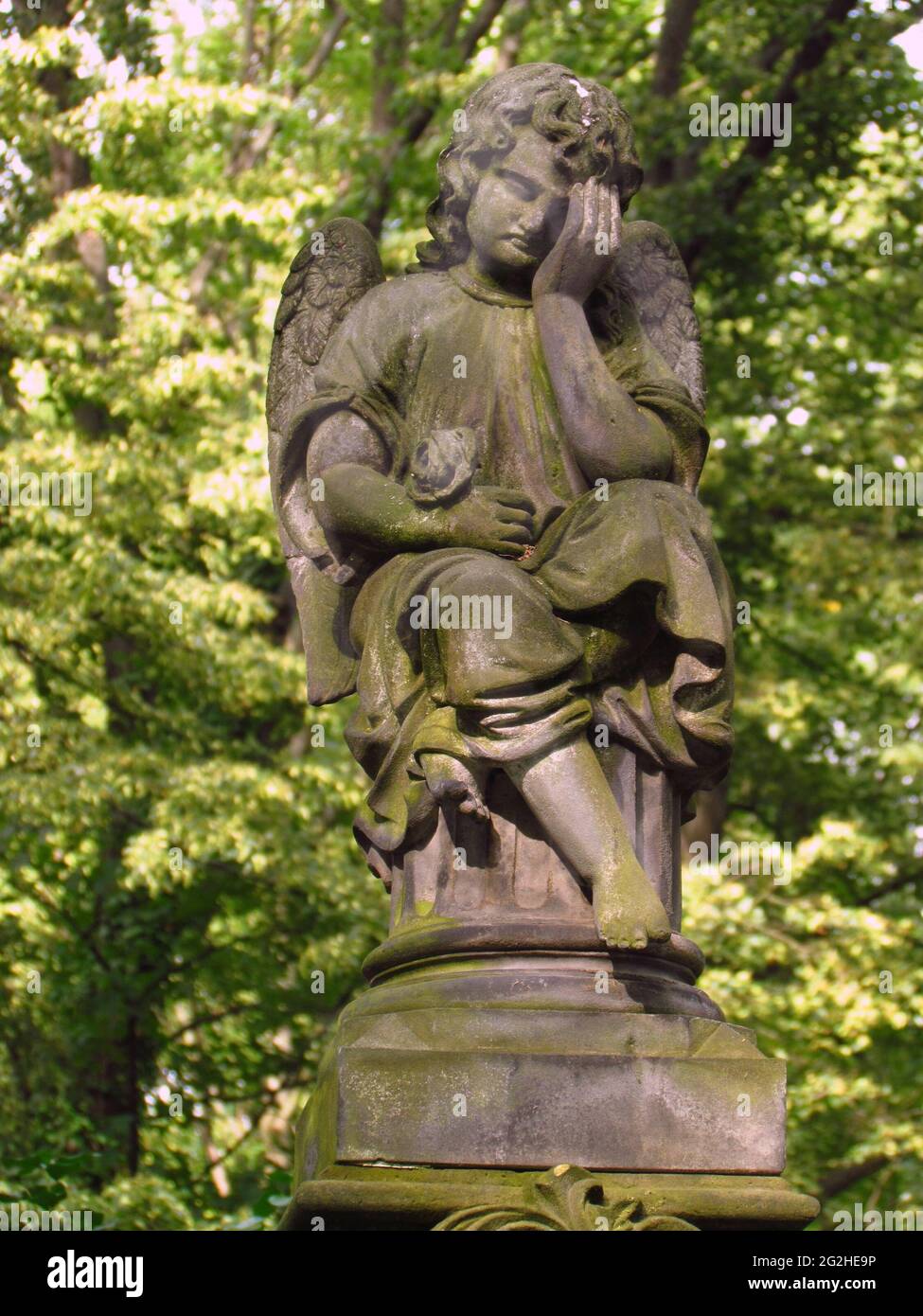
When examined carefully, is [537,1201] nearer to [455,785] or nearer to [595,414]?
[455,785]

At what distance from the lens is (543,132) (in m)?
6.49

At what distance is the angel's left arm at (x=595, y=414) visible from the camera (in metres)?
6.21

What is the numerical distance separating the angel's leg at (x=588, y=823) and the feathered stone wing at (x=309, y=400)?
→ 1022 mm

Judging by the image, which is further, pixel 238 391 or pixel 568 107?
pixel 238 391

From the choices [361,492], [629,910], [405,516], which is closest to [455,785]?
[629,910]

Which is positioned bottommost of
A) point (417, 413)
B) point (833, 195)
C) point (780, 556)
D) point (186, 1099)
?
point (186, 1099)

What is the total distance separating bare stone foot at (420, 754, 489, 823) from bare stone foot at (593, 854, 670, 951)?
0.40 meters

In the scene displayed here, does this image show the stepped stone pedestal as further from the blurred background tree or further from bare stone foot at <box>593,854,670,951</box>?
the blurred background tree

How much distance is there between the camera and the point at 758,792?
65.8ft

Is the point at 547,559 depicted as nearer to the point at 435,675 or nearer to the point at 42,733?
the point at 435,675

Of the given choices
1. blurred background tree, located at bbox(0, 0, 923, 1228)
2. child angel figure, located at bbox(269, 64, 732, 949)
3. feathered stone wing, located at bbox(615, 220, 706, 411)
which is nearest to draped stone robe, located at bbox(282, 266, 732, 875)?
child angel figure, located at bbox(269, 64, 732, 949)

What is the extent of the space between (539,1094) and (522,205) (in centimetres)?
268

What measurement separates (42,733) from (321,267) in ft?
25.1

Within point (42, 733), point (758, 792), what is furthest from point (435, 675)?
point (758, 792)
